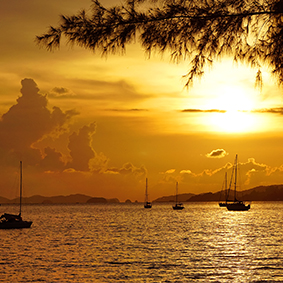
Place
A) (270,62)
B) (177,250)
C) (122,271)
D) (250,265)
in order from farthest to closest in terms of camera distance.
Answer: (177,250), (250,265), (122,271), (270,62)

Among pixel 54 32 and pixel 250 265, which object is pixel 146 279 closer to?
pixel 250 265

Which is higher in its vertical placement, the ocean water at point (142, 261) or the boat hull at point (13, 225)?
the ocean water at point (142, 261)

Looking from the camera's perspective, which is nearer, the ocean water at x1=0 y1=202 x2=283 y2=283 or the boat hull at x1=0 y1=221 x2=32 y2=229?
the ocean water at x1=0 y1=202 x2=283 y2=283

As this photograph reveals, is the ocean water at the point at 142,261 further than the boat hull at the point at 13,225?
No

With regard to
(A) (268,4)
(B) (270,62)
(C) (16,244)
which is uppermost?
(A) (268,4)

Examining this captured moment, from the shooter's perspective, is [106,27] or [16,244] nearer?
[106,27]

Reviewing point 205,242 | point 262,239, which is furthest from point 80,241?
point 262,239

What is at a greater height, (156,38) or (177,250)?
(156,38)

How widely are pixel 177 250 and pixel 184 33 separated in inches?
A: 1639

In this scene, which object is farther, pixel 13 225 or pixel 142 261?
pixel 13 225

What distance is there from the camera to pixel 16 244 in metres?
60.2

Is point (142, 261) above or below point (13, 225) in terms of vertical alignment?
above

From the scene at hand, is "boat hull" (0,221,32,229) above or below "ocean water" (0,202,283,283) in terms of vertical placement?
below

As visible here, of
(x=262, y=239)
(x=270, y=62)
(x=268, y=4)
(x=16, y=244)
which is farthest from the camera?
(x=262, y=239)
